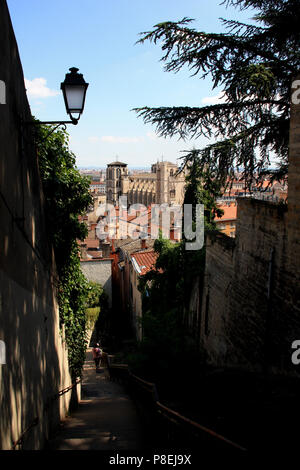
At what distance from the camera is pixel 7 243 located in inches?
174

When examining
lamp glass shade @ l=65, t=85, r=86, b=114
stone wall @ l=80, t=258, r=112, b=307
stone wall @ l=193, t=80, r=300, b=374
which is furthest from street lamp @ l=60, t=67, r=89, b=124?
stone wall @ l=80, t=258, r=112, b=307

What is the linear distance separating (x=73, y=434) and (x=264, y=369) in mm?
3465

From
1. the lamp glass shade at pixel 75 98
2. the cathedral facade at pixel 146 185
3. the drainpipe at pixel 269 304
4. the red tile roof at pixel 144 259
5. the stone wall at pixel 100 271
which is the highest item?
the cathedral facade at pixel 146 185

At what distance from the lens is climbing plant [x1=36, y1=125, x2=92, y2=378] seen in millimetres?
7637

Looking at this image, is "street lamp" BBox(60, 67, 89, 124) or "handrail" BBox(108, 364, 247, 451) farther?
"street lamp" BBox(60, 67, 89, 124)

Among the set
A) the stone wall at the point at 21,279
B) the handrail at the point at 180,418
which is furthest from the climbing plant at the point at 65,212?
the handrail at the point at 180,418

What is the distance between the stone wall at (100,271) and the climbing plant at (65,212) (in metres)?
18.2

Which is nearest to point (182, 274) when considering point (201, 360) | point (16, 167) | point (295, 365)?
point (201, 360)

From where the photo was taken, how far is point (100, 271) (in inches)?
1132

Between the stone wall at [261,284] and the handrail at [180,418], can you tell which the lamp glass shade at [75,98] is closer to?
the stone wall at [261,284]

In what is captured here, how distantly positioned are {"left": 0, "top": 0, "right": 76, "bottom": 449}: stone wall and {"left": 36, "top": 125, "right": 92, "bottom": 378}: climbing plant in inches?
35.0

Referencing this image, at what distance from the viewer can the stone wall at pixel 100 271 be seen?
28250 mm

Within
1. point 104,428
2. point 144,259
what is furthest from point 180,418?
point 144,259

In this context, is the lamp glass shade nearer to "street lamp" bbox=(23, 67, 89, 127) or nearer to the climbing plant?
"street lamp" bbox=(23, 67, 89, 127)
